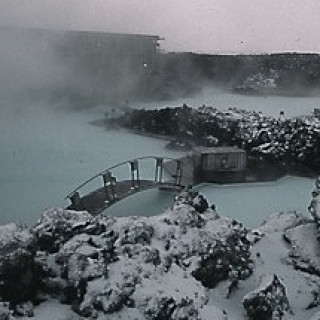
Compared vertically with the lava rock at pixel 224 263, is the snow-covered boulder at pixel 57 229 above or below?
above

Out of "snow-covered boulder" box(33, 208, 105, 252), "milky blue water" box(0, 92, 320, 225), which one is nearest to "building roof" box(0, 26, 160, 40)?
"milky blue water" box(0, 92, 320, 225)

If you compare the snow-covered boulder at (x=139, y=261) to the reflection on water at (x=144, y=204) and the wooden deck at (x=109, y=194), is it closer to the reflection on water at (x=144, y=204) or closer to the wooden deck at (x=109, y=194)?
the wooden deck at (x=109, y=194)

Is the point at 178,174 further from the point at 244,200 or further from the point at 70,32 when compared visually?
the point at 70,32

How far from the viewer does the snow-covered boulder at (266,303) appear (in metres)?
4.13

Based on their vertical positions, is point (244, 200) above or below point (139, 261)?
below

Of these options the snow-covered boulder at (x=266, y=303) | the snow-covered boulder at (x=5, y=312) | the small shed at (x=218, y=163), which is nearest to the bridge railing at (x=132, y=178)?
the small shed at (x=218, y=163)

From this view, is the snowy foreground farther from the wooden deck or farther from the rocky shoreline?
the rocky shoreline

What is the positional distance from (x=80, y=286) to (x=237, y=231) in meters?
1.77

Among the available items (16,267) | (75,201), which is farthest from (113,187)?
(16,267)

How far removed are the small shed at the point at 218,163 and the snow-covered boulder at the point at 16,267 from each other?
553 centimetres

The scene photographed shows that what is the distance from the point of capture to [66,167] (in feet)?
31.5

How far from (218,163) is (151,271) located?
542 cm

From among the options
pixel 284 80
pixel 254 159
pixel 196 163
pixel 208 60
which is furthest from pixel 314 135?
pixel 208 60

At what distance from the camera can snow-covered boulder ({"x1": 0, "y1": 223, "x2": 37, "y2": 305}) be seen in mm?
3877
